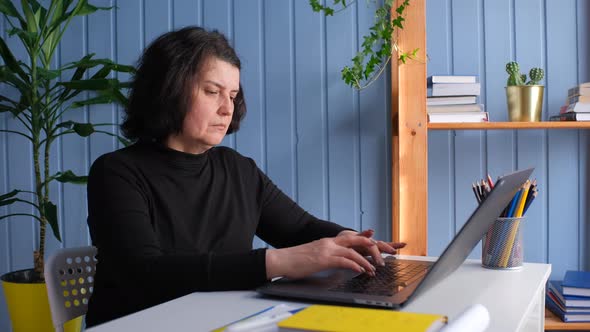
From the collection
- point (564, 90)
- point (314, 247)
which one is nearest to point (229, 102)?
point (314, 247)

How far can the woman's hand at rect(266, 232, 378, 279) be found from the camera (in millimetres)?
1177

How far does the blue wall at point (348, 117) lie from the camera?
Answer: 246 centimetres

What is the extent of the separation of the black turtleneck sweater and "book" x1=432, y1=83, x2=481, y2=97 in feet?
2.58

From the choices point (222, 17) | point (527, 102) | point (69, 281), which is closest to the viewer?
point (69, 281)

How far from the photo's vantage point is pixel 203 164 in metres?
1.69

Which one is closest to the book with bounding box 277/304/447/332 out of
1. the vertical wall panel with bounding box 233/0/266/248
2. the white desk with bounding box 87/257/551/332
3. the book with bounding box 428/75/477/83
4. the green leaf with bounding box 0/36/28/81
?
the white desk with bounding box 87/257/551/332

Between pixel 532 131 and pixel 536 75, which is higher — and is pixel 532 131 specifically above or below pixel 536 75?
below

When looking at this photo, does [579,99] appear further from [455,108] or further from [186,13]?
[186,13]

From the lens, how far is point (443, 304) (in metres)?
1.08

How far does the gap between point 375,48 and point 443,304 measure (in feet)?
5.30

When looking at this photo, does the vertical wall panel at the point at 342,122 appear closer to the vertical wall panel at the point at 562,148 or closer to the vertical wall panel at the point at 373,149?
the vertical wall panel at the point at 373,149

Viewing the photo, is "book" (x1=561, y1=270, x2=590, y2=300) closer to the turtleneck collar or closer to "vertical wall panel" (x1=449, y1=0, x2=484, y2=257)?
"vertical wall panel" (x1=449, y1=0, x2=484, y2=257)

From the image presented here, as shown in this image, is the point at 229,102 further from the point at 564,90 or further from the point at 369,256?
the point at 564,90

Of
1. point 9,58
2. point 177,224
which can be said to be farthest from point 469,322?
point 9,58
